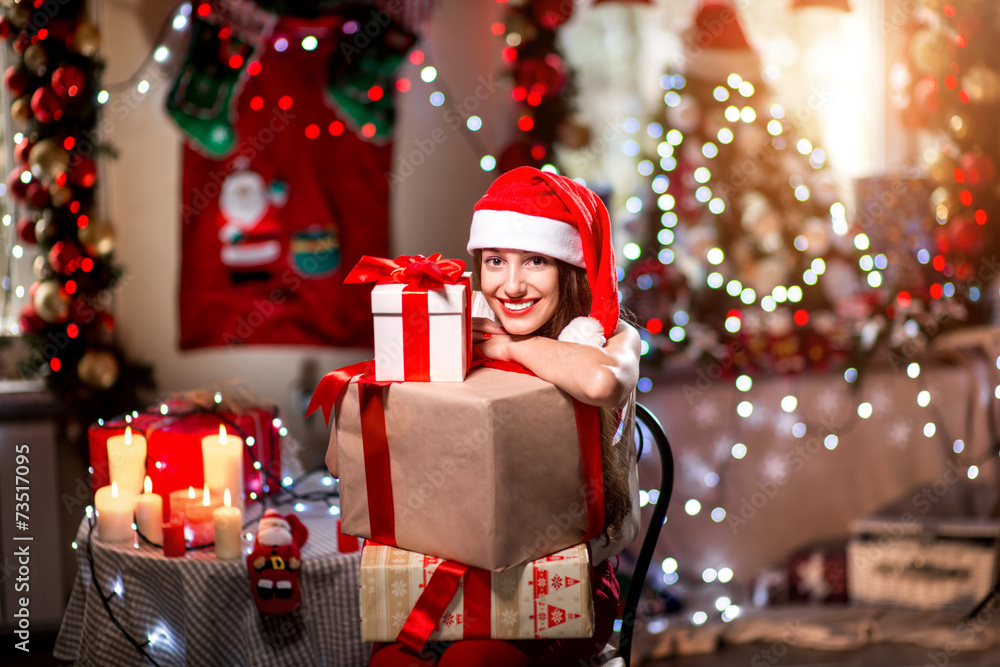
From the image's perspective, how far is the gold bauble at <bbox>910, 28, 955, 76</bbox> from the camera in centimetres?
332

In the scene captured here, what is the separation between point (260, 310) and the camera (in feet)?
10.2

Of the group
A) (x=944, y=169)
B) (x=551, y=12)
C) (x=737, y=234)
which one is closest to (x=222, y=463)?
(x=551, y=12)

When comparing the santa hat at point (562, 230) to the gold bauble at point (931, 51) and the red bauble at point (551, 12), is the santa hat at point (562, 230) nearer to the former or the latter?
the red bauble at point (551, 12)

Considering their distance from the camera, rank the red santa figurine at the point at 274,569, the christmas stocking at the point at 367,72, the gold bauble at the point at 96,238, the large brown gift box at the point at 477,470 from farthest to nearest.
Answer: the christmas stocking at the point at 367,72
the gold bauble at the point at 96,238
the red santa figurine at the point at 274,569
the large brown gift box at the point at 477,470

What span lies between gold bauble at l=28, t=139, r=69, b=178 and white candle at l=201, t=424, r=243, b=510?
1.38 metres

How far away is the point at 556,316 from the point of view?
5.08 feet

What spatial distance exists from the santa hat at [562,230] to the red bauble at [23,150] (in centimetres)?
201

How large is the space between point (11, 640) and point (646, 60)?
3.31m

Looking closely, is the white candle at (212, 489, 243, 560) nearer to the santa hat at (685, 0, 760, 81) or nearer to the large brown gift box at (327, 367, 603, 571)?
the large brown gift box at (327, 367, 603, 571)

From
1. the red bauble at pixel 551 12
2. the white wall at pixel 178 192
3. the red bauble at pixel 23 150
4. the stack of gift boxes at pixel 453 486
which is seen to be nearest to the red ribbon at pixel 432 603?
the stack of gift boxes at pixel 453 486

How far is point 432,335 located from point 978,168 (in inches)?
120

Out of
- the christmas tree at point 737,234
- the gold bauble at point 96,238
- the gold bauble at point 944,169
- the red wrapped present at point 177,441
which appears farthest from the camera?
the gold bauble at point 944,169

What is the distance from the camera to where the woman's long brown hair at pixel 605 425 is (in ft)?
4.64

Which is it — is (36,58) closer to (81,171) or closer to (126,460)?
(81,171)
